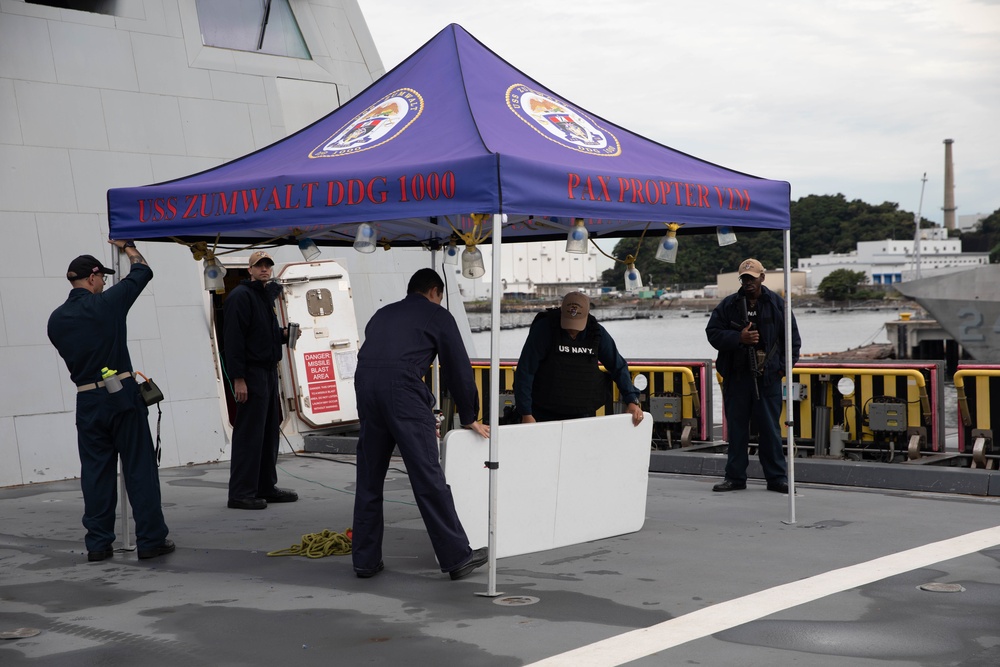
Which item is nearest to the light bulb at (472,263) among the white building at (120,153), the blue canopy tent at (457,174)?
the blue canopy tent at (457,174)

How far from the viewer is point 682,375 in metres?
12.2

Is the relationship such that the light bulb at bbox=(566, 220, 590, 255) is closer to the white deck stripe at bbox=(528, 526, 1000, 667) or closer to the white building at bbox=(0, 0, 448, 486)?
the white deck stripe at bbox=(528, 526, 1000, 667)

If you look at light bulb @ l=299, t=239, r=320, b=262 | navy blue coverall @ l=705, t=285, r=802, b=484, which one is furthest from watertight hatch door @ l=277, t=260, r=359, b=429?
navy blue coverall @ l=705, t=285, r=802, b=484

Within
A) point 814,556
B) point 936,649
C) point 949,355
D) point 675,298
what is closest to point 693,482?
point 814,556

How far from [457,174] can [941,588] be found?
3.67 metres

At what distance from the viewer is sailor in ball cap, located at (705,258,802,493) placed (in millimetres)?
9398

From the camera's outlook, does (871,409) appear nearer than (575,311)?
No

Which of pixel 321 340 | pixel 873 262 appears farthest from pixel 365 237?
pixel 873 262

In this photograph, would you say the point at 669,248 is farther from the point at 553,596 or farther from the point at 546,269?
the point at 546,269

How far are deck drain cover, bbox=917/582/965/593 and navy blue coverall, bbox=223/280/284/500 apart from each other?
5552 millimetres

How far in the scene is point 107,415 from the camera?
281 inches

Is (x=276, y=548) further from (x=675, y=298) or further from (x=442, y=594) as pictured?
(x=675, y=298)

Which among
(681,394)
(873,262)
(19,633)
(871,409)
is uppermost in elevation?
(873,262)

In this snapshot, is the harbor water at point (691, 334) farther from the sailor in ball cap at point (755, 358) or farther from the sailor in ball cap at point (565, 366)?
the sailor in ball cap at point (565, 366)
